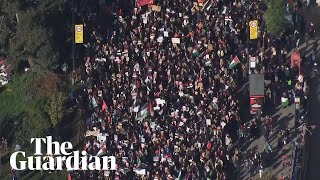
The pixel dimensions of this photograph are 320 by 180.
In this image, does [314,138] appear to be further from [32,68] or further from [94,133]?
[32,68]

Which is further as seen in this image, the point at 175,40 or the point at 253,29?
the point at 253,29

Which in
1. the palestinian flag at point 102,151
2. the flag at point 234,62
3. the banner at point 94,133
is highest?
the flag at point 234,62

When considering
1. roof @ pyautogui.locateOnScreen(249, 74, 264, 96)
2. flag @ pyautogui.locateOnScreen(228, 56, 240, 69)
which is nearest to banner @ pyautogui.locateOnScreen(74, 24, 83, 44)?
flag @ pyautogui.locateOnScreen(228, 56, 240, 69)

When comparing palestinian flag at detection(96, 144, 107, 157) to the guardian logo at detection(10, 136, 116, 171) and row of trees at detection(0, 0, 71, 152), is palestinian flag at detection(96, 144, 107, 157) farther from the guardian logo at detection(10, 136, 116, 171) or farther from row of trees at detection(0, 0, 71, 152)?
row of trees at detection(0, 0, 71, 152)

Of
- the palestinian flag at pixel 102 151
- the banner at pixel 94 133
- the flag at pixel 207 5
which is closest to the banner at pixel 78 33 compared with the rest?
the banner at pixel 94 133

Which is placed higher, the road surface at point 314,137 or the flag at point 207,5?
the flag at point 207,5

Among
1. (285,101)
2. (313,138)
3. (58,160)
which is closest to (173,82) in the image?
(285,101)

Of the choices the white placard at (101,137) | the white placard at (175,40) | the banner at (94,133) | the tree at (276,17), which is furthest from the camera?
the white placard at (175,40)

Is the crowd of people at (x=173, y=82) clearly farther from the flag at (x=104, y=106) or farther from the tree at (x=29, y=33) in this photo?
the tree at (x=29, y=33)
